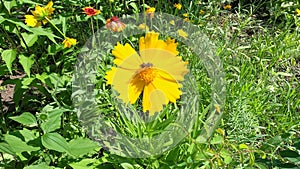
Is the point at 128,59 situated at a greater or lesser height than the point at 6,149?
greater

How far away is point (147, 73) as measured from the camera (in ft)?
5.45

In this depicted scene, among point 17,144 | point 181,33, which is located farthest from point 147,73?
→ point 181,33

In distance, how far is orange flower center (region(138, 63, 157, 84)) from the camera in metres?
1.66

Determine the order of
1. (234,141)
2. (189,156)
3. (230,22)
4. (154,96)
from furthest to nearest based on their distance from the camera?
1. (230,22)
2. (234,141)
3. (189,156)
4. (154,96)

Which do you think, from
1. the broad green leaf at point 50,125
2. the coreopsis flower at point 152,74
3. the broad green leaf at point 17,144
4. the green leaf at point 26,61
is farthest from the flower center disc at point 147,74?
the green leaf at point 26,61

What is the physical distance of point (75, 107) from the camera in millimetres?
2088

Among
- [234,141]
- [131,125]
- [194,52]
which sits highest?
[194,52]

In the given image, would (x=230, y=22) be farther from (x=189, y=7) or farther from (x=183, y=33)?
(x=183, y=33)

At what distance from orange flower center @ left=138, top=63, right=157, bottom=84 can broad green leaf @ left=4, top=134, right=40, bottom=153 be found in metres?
0.49

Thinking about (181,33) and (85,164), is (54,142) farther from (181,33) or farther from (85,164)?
(181,33)

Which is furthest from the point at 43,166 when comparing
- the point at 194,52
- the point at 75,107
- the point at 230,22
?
the point at 230,22

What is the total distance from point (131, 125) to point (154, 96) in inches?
13.1

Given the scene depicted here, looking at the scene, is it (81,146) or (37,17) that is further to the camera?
(37,17)

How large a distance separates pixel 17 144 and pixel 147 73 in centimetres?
54
